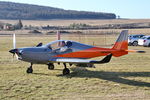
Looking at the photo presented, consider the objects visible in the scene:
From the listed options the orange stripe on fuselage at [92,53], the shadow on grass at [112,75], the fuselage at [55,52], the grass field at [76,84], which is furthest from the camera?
the orange stripe on fuselage at [92,53]

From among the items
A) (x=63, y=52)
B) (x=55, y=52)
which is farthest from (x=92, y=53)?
(x=55, y=52)

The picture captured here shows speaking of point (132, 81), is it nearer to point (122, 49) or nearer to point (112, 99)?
point (122, 49)

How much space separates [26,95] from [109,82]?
3.91 meters

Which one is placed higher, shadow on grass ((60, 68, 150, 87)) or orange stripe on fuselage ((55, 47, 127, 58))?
orange stripe on fuselage ((55, 47, 127, 58))

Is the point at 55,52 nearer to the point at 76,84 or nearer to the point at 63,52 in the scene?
the point at 63,52

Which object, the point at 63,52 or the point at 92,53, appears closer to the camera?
the point at 63,52

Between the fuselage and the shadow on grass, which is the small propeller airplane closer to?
the fuselage

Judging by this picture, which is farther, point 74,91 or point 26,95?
point 74,91

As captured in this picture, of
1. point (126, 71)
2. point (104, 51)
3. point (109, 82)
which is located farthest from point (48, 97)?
point (126, 71)

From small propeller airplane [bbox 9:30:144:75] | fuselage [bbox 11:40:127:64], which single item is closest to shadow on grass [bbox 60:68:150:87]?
small propeller airplane [bbox 9:30:144:75]

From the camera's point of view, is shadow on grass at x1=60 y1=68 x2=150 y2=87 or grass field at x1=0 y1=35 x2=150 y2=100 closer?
grass field at x1=0 y1=35 x2=150 y2=100

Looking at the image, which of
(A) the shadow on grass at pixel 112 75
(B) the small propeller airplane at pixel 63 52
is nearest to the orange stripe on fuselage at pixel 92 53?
(B) the small propeller airplane at pixel 63 52

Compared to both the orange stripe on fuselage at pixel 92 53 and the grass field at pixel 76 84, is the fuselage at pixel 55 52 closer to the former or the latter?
the orange stripe on fuselage at pixel 92 53

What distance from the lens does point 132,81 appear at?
12.2 metres
